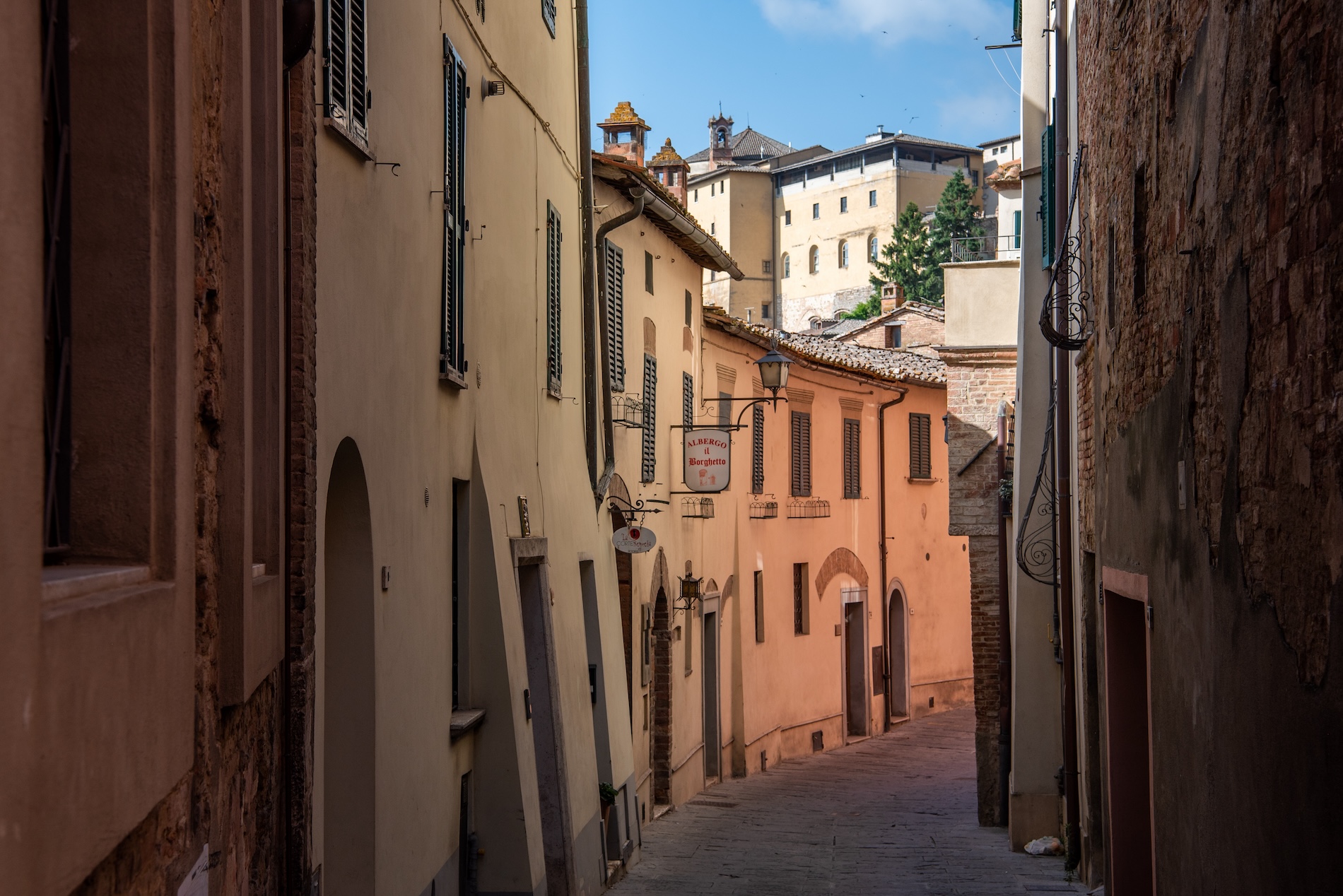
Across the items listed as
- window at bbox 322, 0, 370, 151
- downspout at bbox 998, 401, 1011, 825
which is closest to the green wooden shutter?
downspout at bbox 998, 401, 1011, 825

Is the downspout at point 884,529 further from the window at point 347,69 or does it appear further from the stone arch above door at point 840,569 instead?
the window at point 347,69

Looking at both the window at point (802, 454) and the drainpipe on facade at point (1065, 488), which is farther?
the window at point (802, 454)

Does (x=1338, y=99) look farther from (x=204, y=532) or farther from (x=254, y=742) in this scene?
(x=254, y=742)

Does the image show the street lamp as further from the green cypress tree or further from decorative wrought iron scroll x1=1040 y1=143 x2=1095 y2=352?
the green cypress tree

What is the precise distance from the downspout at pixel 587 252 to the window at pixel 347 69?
6936 millimetres

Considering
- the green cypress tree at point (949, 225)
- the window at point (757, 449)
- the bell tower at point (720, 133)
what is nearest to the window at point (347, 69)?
the window at point (757, 449)

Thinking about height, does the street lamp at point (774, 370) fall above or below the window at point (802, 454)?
above

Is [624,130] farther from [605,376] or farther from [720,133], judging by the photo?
[720,133]

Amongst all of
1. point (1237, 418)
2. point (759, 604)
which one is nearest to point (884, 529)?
point (759, 604)

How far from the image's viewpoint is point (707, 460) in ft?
61.4

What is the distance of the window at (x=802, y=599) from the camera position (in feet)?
89.3

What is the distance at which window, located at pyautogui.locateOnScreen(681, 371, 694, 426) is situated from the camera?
20547mm

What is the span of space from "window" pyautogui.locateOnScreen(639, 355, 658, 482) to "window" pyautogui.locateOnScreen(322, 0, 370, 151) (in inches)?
414

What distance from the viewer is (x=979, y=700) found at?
18.2 metres
